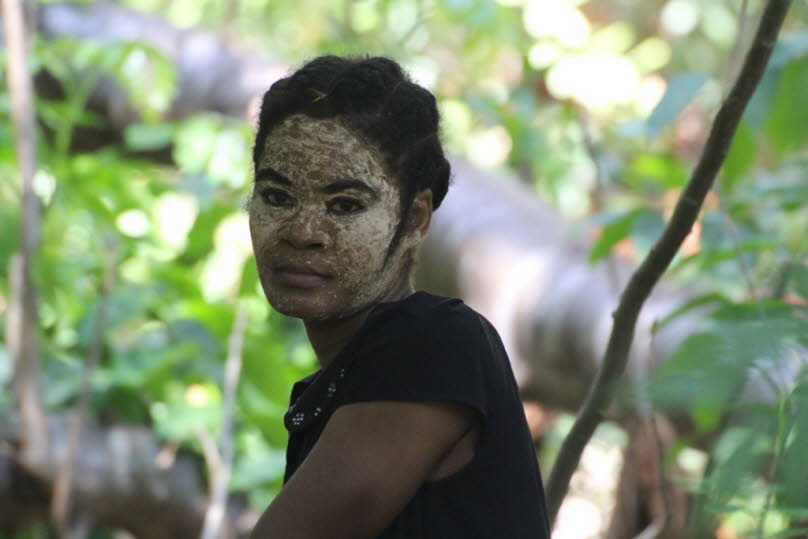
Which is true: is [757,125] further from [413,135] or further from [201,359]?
[201,359]

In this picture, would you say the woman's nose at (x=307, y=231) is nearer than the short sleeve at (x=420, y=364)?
No

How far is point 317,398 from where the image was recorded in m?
1.23

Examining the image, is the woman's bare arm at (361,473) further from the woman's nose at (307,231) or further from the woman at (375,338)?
the woman's nose at (307,231)

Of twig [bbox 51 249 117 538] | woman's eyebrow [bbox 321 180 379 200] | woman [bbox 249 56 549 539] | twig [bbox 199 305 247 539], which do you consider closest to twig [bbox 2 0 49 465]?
twig [bbox 51 249 117 538]

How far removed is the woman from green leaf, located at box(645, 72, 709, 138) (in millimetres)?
435

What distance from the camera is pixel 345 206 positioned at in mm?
1243

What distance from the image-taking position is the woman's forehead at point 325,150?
4.04 feet

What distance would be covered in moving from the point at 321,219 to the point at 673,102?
0.65 meters

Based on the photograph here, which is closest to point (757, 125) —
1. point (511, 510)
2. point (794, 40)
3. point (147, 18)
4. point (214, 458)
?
point (794, 40)

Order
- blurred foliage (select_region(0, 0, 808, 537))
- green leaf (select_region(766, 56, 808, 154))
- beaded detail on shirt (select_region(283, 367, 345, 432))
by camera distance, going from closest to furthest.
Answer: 1. beaded detail on shirt (select_region(283, 367, 345, 432))
2. green leaf (select_region(766, 56, 808, 154))
3. blurred foliage (select_region(0, 0, 808, 537))

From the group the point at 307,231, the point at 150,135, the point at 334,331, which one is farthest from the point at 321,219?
the point at 150,135

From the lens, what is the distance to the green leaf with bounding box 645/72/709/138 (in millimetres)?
1660

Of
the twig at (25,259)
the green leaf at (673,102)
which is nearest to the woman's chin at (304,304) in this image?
the green leaf at (673,102)

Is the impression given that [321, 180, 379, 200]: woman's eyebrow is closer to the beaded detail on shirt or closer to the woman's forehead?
the woman's forehead
